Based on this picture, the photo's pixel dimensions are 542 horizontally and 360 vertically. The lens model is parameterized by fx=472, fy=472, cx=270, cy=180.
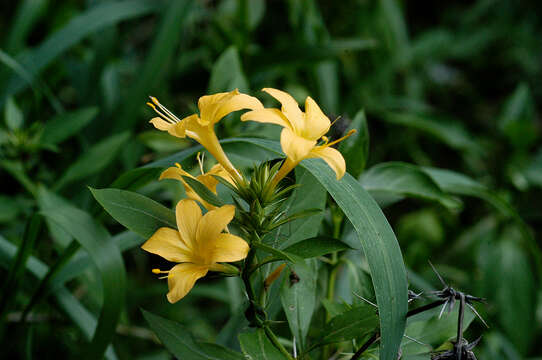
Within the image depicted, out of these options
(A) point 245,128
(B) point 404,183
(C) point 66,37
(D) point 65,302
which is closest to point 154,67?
(C) point 66,37

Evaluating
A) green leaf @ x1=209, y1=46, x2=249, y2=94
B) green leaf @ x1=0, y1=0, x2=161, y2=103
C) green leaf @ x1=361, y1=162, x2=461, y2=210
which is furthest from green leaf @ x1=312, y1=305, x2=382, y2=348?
green leaf @ x1=0, y1=0, x2=161, y2=103

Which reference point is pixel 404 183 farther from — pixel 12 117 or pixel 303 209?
pixel 12 117

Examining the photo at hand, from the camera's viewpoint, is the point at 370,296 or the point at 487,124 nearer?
the point at 370,296

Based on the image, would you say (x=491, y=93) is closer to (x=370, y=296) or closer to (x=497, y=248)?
(x=497, y=248)


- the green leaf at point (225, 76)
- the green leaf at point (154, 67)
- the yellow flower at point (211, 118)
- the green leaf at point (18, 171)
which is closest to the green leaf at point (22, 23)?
the green leaf at point (154, 67)

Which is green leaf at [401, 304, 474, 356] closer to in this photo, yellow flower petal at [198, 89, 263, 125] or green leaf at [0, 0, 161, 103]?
yellow flower petal at [198, 89, 263, 125]

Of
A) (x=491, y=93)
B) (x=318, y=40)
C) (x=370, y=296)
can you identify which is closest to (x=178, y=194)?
(x=370, y=296)
